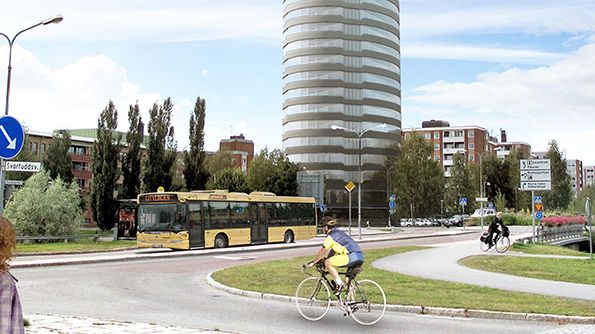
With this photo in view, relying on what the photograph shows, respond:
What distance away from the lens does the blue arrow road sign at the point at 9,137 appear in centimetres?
897

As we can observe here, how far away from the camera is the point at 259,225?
112ft

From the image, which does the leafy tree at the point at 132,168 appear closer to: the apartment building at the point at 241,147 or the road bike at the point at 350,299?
the road bike at the point at 350,299

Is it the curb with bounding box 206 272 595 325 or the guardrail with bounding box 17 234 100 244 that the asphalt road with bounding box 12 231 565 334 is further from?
the guardrail with bounding box 17 234 100 244

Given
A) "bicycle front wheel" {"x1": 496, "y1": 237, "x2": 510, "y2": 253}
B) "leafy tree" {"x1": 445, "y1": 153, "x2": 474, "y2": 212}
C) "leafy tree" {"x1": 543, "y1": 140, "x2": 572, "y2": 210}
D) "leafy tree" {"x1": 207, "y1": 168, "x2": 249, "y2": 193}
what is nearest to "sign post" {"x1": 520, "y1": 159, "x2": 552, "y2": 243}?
"bicycle front wheel" {"x1": 496, "y1": 237, "x2": 510, "y2": 253}

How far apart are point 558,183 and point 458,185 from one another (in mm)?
15344

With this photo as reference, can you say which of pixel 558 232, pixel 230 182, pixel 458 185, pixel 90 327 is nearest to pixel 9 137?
pixel 90 327

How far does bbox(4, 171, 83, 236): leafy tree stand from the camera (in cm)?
3531

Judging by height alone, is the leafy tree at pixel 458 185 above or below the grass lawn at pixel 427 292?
above

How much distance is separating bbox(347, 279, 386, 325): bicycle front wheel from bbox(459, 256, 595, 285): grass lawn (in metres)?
8.16

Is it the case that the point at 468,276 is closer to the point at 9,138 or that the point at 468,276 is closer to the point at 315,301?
the point at 315,301

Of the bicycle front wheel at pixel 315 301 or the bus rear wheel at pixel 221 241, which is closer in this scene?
the bicycle front wheel at pixel 315 301

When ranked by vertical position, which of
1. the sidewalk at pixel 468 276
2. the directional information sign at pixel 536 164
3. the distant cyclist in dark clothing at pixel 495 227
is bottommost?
the sidewalk at pixel 468 276

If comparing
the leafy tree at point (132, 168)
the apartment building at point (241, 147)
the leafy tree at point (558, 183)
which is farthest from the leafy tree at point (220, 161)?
the leafy tree at point (132, 168)

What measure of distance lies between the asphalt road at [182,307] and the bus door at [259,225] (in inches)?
582
